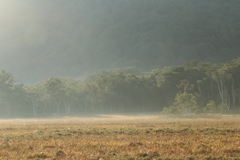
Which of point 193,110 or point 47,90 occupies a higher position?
point 47,90

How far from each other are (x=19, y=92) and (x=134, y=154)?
120090 mm

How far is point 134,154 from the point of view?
15031 mm

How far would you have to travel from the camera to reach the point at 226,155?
14320 millimetres

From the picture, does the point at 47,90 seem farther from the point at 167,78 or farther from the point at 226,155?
the point at 226,155

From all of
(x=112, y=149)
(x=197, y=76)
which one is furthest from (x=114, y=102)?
(x=112, y=149)

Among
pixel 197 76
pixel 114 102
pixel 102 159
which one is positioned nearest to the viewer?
pixel 102 159

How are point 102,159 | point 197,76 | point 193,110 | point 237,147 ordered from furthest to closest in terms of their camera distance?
1. point 197,76
2. point 193,110
3. point 237,147
4. point 102,159

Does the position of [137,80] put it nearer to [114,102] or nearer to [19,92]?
[114,102]

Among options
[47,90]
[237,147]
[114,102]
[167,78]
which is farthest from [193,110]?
[47,90]

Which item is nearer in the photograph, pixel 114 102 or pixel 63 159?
pixel 63 159

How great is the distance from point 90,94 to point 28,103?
33610 millimetres

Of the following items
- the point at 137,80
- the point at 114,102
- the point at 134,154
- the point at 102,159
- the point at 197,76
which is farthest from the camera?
the point at 114,102

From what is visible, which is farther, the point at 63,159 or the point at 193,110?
the point at 193,110

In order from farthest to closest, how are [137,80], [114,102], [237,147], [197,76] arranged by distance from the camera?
1. [114,102]
2. [137,80]
3. [197,76]
4. [237,147]
